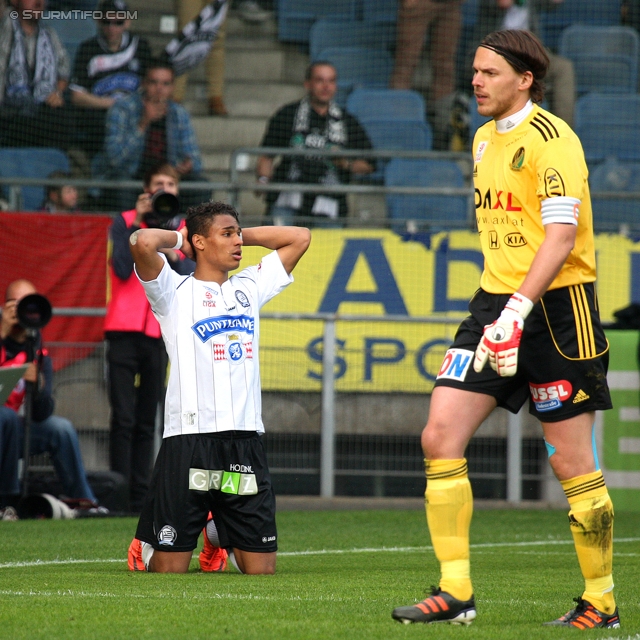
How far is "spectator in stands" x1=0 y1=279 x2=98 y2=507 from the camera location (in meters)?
8.92

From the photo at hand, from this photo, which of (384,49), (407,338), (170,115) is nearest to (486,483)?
(407,338)

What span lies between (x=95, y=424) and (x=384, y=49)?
6851 millimetres

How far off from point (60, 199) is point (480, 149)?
334 inches

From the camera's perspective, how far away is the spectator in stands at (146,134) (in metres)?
13.0

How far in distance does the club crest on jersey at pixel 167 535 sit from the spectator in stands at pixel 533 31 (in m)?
9.45

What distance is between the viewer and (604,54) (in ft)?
49.9

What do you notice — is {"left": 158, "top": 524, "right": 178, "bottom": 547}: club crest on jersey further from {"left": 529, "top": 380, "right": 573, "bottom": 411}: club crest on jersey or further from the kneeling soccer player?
{"left": 529, "top": 380, "right": 573, "bottom": 411}: club crest on jersey

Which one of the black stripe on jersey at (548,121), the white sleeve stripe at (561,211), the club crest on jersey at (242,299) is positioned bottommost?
the club crest on jersey at (242,299)

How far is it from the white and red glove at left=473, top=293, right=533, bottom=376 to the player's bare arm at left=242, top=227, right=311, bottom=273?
2462mm

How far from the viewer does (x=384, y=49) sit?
15.0 metres

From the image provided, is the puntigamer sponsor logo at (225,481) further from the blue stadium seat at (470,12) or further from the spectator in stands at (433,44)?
the blue stadium seat at (470,12)

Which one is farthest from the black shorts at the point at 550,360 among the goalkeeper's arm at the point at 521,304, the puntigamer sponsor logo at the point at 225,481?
the puntigamer sponsor logo at the point at 225,481

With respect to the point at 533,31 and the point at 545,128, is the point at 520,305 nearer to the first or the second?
the point at 545,128

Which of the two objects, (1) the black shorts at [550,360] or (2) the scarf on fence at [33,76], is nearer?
(1) the black shorts at [550,360]
